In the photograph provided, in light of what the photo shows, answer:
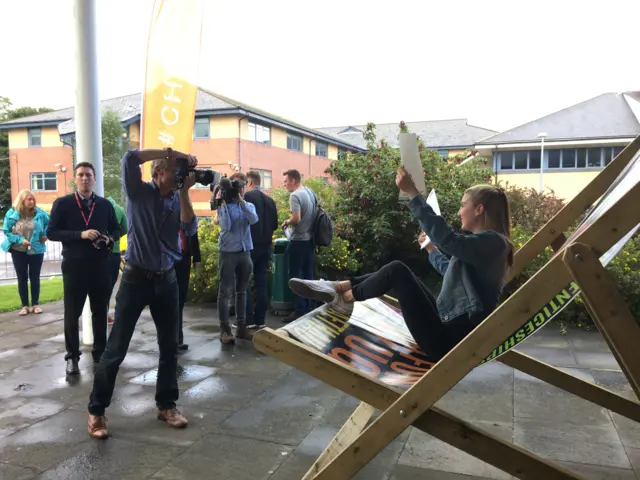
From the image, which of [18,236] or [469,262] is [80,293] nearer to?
[18,236]

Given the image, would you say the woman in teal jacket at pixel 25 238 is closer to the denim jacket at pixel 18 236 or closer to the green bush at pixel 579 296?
the denim jacket at pixel 18 236

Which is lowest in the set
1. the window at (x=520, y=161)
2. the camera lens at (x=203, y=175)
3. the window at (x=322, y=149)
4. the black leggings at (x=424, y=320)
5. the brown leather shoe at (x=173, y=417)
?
the brown leather shoe at (x=173, y=417)

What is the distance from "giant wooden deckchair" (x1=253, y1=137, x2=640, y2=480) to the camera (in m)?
1.92

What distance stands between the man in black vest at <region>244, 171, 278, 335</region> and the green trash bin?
2.51 ft

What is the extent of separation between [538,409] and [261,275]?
353 centimetres

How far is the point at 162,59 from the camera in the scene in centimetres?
708

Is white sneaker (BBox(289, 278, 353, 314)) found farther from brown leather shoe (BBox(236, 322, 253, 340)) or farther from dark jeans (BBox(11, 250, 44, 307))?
dark jeans (BBox(11, 250, 44, 307))

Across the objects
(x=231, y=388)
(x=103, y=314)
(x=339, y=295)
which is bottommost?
(x=231, y=388)

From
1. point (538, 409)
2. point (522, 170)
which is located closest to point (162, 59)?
point (538, 409)

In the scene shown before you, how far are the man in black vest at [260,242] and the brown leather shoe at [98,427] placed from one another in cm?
291

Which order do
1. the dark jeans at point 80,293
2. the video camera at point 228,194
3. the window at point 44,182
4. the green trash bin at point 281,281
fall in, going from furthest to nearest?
the window at point 44,182
the green trash bin at point 281,281
the video camera at point 228,194
the dark jeans at point 80,293

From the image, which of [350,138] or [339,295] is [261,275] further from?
[350,138]

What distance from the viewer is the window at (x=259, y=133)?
32.0m

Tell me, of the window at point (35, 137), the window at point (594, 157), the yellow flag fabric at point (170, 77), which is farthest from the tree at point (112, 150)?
the window at point (594, 157)
